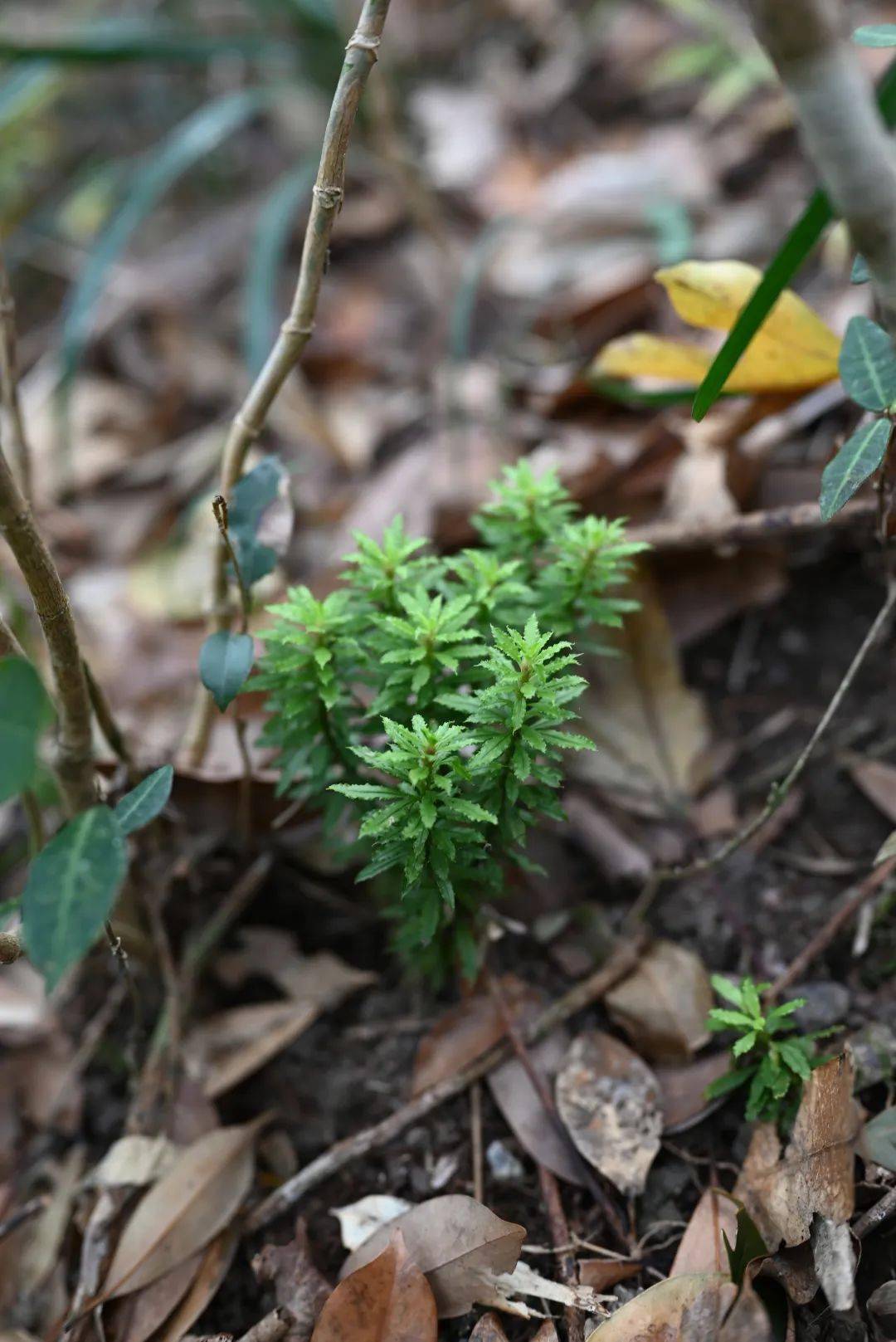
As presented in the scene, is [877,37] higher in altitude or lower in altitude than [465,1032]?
higher

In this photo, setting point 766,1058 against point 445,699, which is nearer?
point 445,699

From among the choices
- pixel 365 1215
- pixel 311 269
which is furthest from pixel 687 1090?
pixel 311 269

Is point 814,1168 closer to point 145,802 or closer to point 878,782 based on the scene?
point 878,782

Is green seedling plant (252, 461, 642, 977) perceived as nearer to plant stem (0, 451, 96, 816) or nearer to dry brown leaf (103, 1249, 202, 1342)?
plant stem (0, 451, 96, 816)

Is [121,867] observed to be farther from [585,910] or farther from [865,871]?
[865,871]

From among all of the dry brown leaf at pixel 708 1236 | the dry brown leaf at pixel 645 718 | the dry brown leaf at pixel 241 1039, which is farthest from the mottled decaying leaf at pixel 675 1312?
the dry brown leaf at pixel 645 718

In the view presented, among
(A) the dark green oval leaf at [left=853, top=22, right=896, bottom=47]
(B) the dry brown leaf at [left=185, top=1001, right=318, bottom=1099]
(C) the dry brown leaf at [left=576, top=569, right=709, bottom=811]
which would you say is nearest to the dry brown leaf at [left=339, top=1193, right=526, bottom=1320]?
(B) the dry brown leaf at [left=185, top=1001, right=318, bottom=1099]
